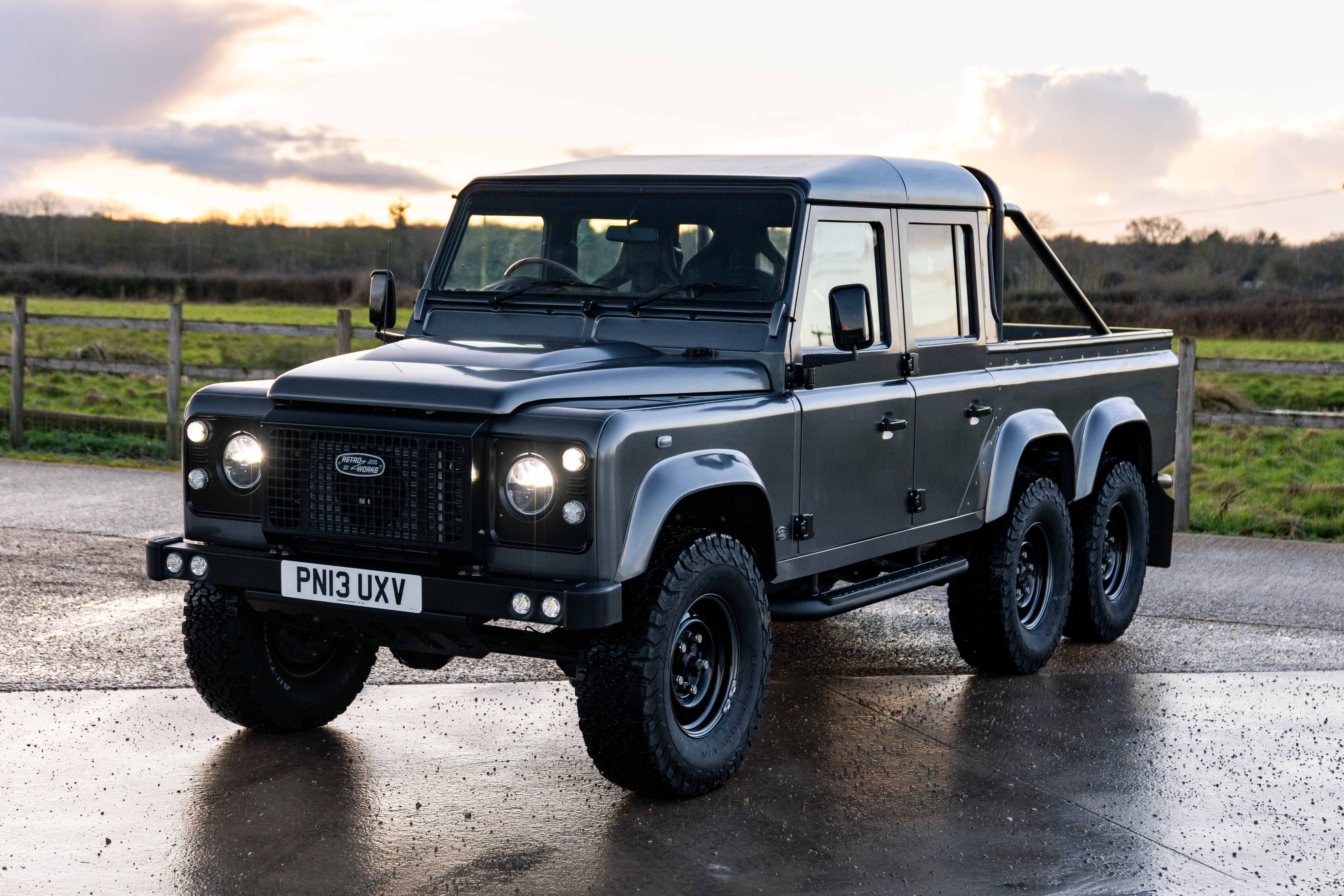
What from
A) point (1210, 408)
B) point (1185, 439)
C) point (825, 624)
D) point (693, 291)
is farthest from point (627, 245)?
point (1210, 408)

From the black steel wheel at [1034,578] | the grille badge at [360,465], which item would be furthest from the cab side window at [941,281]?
the grille badge at [360,465]

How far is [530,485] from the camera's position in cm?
435

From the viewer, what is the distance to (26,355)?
15.8 metres

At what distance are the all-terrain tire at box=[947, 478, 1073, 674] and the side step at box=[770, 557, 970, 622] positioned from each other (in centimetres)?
23

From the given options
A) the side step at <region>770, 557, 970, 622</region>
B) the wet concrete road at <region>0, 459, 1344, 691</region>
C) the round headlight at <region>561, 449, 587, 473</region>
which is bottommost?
the wet concrete road at <region>0, 459, 1344, 691</region>

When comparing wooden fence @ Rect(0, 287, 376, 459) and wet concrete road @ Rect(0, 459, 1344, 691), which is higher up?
wooden fence @ Rect(0, 287, 376, 459)

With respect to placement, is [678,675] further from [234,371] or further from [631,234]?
[234,371]

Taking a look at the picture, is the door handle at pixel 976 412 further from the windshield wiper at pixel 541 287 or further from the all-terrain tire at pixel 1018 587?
the windshield wiper at pixel 541 287

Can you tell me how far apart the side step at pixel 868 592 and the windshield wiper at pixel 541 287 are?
4.80 ft

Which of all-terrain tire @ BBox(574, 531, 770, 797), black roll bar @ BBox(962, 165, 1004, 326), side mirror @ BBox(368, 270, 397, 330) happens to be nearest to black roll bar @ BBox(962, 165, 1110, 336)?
black roll bar @ BBox(962, 165, 1004, 326)

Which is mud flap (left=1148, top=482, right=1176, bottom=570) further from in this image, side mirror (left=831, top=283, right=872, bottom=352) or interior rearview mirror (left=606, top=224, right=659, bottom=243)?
interior rearview mirror (left=606, top=224, right=659, bottom=243)

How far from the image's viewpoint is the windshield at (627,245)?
5477mm

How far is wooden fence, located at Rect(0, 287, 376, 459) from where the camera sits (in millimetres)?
13773

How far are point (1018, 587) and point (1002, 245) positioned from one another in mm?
1645
